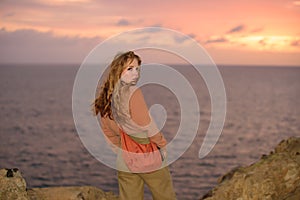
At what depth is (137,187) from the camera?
584 centimetres

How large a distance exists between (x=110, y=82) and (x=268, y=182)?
353cm

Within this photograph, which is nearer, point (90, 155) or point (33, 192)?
point (33, 192)

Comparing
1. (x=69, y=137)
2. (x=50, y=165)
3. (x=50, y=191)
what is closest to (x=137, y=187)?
(x=50, y=191)

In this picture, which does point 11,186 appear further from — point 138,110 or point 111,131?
point 138,110

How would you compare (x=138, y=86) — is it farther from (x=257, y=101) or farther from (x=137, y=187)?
(x=257, y=101)

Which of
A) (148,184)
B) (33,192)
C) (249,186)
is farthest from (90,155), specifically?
(148,184)

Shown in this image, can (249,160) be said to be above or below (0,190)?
below

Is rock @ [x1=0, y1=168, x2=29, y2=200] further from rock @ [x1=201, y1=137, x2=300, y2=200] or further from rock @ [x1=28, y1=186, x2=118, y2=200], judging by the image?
rock @ [x1=201, y1=137, x2=300, y2=200]

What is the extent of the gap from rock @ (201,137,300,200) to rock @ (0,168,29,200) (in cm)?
331

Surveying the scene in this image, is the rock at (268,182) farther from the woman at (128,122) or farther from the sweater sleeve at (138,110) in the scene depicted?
the sweater sleeve at (138,110)

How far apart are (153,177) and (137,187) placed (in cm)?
37

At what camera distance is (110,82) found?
5.28 m

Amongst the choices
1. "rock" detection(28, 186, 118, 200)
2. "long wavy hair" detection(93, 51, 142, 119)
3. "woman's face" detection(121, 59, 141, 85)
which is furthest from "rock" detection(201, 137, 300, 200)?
"woman's face" detection(121, 59, 141, 85)

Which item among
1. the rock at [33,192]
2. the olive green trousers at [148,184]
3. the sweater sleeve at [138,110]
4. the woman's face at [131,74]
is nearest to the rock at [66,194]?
the rock at [33,192]
